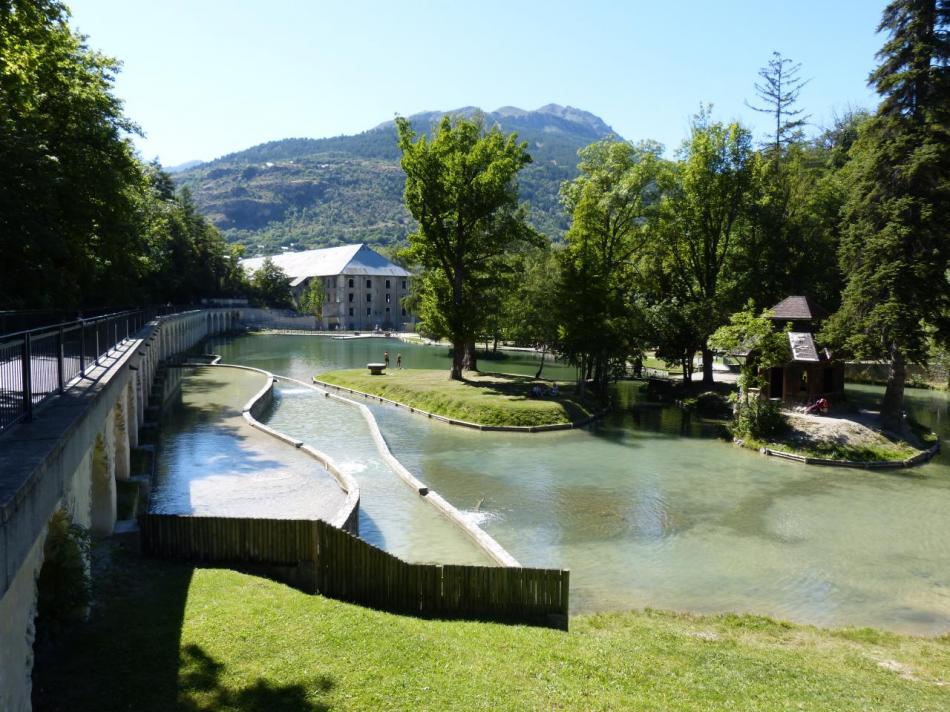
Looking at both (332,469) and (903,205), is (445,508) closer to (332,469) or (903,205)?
(332,469)

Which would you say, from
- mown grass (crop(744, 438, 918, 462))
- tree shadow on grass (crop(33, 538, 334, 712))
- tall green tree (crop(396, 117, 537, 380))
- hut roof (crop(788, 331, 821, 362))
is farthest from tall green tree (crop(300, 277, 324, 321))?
tree shadow on grass (crop(33, 538, 334, 712))

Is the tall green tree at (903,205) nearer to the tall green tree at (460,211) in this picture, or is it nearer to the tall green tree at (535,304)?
the tall green tree at (535,304)

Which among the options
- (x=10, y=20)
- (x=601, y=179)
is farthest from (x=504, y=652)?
(x=601, y=179)

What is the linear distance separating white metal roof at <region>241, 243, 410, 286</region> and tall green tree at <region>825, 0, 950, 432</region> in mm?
105884

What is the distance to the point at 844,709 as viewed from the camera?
33.4 ft

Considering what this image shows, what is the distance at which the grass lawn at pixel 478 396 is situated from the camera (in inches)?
1427

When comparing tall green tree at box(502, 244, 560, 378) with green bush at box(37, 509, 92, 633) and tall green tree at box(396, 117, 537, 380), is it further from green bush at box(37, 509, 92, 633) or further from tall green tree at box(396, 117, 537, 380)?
green bush at box(37, 509, 92, 633)

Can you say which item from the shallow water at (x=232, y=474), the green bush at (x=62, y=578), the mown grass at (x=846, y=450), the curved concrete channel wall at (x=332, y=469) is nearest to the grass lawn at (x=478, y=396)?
the curved concrete channel wall at (x=332, y=469)

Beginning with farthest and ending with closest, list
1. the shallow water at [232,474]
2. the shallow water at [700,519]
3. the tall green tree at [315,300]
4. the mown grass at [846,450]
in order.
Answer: the tall green tree at [315,300] → the mown grass at [846,450] → the shallow water at [232,474] → the shallow water at [700,519]

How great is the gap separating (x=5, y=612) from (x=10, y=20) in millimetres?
17876

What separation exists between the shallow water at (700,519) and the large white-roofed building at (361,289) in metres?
96.5

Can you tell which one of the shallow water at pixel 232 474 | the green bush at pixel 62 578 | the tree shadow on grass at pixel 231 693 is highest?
the green bush at pixel 62 578

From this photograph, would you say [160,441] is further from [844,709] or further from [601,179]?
[601,179]

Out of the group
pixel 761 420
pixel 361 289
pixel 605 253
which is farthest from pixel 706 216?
pixel 361 289
